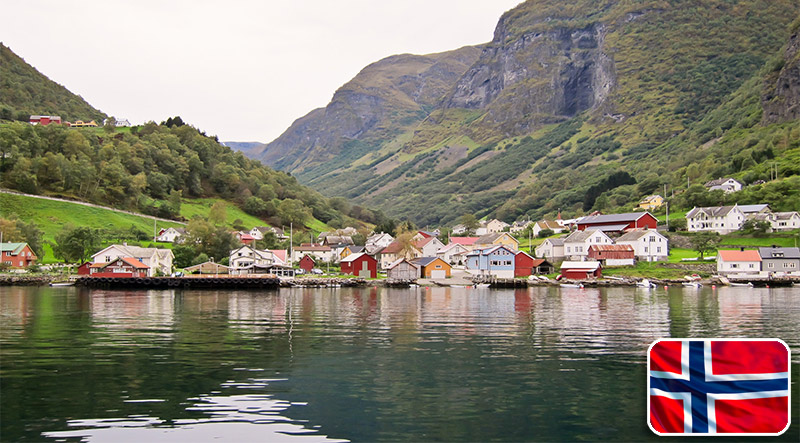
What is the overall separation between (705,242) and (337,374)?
90.2 metres

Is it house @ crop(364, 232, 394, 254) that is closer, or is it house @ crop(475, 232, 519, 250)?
house @ crop(475, 232, 519, 250)

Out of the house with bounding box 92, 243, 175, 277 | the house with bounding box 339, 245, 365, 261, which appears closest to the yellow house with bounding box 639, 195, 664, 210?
the house with bounding box 339, 245, 365, 261

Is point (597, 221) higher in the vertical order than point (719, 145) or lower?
lower

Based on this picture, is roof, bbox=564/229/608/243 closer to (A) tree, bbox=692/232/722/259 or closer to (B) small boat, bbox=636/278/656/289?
(A) tree, bbox=692/232/722/259

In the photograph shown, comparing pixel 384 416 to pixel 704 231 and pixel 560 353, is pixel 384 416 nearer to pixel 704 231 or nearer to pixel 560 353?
pixel 560 353

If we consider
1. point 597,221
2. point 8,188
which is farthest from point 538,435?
point 8,188

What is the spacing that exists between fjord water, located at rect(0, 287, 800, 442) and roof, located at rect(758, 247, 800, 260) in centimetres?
5353

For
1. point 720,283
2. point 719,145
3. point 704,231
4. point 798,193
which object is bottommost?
point 720,283

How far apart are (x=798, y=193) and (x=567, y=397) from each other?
114m

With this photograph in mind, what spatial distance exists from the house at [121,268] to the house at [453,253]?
5214 cm

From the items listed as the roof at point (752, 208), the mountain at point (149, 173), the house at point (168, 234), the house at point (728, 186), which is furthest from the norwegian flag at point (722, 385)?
the mountain at point (149, 173)

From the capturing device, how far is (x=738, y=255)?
85375 mm

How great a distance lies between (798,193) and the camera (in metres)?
108

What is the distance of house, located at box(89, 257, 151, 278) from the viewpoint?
3287 inches
